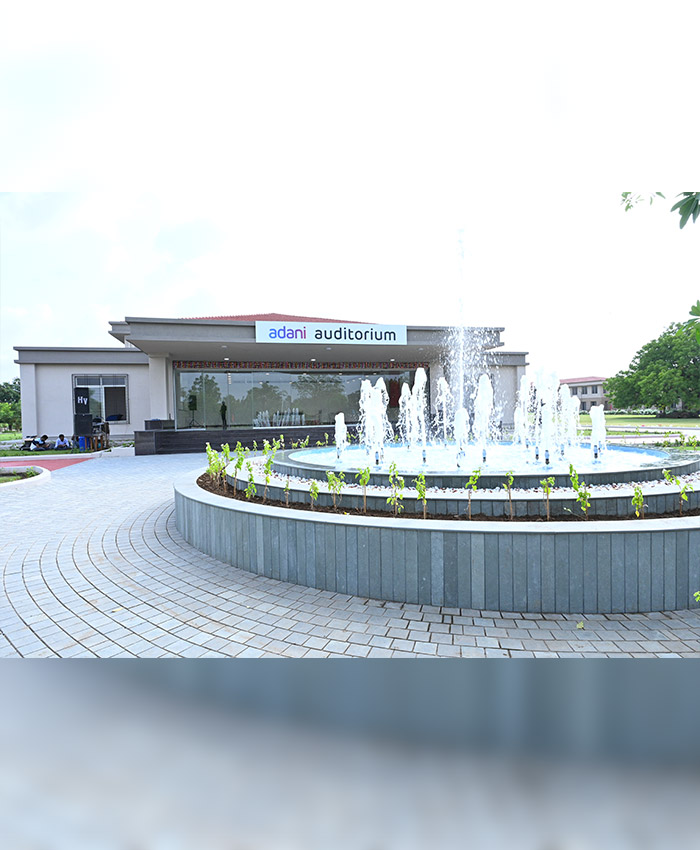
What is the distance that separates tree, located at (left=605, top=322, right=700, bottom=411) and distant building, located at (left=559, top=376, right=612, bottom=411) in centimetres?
1966

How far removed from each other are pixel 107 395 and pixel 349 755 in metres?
23.1

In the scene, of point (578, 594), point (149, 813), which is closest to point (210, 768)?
point (149, 813)

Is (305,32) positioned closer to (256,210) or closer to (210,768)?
(256,210)

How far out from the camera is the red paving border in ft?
50.7

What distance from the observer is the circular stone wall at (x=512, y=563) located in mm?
3686

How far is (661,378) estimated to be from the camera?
44.0 m

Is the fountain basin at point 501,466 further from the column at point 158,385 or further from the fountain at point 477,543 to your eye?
the column at point 158,385

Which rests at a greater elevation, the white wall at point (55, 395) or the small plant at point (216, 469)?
the white wall at point (55, 395)

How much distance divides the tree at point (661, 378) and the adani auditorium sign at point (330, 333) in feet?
103

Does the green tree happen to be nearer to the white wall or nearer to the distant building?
the white wall

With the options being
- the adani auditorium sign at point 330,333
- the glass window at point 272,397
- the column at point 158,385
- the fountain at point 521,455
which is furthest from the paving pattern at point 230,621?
the glass window at point 272,397

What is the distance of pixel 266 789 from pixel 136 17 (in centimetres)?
383

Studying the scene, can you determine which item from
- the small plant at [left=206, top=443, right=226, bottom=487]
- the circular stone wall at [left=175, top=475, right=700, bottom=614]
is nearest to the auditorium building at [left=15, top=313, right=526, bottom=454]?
the small plant at [left=206, top=443, right=226, bottom=487]

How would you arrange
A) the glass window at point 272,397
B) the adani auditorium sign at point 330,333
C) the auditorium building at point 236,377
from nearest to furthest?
the adani auditorium sign at point 330,333 < the auditorium building at point 236,377 < the glass window at point 272,397
